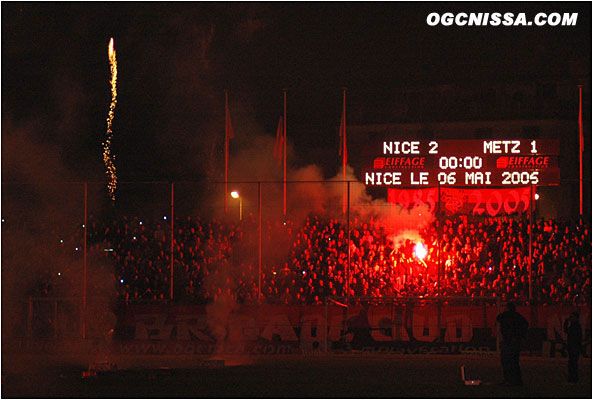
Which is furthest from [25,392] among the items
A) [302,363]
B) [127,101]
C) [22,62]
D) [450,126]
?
[450,126]

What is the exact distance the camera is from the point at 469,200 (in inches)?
920

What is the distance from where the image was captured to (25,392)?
10750 mm

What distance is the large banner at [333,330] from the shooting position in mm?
17469

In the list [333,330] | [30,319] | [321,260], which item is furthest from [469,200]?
[30,319]

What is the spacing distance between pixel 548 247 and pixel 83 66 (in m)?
16.4

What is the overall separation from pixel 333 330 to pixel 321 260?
3767 millimetres

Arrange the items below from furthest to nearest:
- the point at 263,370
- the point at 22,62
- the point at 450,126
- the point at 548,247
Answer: the point at 450,126 < the point at 22,62 < the point at 548,247 < the point at 263,370

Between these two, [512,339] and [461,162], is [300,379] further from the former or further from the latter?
[461,162]

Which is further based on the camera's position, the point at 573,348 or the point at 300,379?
the point at 300,379

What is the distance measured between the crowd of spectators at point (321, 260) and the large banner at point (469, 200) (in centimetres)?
133

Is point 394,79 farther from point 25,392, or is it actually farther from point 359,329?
point 25,392

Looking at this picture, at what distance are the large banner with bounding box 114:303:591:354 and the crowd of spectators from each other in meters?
1.60

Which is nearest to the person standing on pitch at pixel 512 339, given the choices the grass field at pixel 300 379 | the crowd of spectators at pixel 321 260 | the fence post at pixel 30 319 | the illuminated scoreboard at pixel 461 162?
the grass field at pixel 300 379

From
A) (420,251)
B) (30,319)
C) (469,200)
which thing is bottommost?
(30,319)
